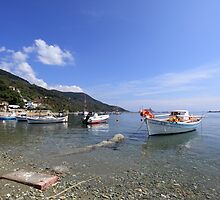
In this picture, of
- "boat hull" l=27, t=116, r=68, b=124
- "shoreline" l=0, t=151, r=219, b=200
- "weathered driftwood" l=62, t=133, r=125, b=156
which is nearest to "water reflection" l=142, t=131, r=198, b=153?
"weathered driftwood" l=62, t=133, r=125, b=156

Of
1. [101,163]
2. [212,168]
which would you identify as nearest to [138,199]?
[101,163]

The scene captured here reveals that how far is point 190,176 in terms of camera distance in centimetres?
1609

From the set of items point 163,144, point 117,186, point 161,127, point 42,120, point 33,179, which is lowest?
point 117,186

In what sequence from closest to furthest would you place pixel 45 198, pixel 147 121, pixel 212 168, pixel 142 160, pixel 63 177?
pixel 45 198 → pixel 63 177 → pixel 212 168 → pixel 142 160 → pixel 147 121

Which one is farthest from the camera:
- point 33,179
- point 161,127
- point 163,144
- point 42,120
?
point 42,120

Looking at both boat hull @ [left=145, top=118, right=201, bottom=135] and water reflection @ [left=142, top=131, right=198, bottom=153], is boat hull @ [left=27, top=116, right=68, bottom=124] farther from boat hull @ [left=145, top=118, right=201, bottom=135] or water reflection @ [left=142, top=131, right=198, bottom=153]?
water reflection @ [left=142, top=131, right=198, bottom=153]

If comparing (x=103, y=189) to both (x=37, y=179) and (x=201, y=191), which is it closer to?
(x=37, y=179)

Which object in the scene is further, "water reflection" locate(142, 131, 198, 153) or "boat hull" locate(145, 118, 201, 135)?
"boat hull" locate(145, 118, 201, 135)

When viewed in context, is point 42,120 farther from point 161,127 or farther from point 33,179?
point 33,179

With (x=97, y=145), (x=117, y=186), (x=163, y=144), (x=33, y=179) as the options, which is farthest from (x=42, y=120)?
(x=117, y=186)

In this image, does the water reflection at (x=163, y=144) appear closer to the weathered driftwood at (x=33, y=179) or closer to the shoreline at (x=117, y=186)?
the shoreline at (x=117, y=186)

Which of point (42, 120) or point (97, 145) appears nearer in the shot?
point (97, 145)

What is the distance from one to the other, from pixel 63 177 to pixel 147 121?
2816 centimetres

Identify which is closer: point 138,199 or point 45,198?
point 45,198
